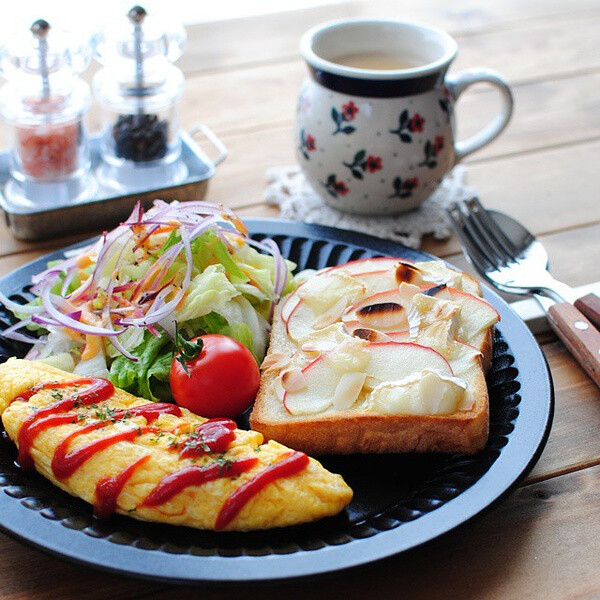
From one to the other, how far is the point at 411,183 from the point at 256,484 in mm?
1459

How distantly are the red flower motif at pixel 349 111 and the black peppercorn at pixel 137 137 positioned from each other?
0.70 meters

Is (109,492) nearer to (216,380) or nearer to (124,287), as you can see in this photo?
(216,380)

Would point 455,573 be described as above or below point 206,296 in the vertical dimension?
below

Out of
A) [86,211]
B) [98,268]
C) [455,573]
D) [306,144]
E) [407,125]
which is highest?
[407,125]

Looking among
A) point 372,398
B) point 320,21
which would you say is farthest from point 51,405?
point 320,21

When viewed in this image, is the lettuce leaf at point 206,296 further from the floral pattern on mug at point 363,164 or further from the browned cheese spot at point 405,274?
the floral pattern on mug at point 363,164

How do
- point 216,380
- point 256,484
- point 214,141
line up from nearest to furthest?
point 256,484 < point 216,380 < point 214,141

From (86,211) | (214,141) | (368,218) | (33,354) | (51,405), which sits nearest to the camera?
(51,405)

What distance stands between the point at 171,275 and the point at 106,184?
864mm

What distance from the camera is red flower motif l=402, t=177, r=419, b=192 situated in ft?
9.31

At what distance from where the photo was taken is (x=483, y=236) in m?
2.71

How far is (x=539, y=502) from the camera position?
1919mm

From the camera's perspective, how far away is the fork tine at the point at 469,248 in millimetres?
2627

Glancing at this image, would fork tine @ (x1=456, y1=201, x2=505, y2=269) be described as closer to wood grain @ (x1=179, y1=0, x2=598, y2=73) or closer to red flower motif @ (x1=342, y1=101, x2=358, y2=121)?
red flower motif @ (x1=342, y1=101, x2=358, y2=121)
